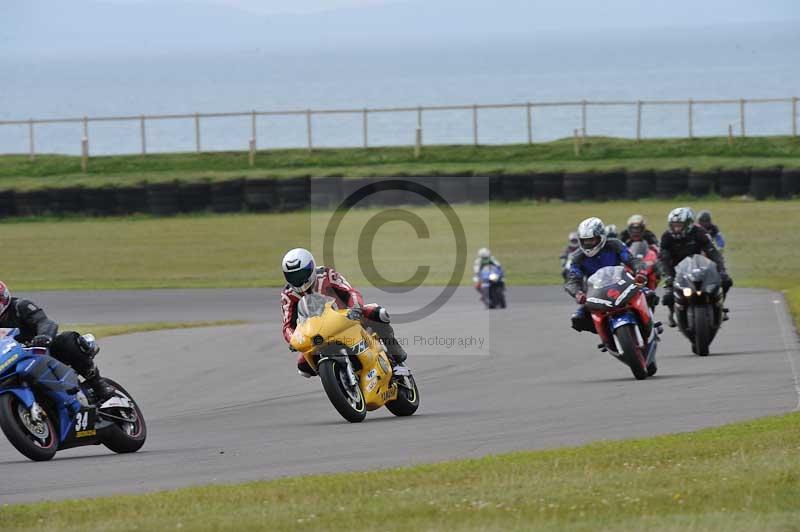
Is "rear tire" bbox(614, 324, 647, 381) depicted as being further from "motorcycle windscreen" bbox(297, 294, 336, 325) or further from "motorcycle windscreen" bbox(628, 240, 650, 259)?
"motorcycle windscreen" bbox(628, 240, 650, 259)

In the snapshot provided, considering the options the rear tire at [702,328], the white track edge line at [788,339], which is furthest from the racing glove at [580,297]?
the rear tire at [702,328]

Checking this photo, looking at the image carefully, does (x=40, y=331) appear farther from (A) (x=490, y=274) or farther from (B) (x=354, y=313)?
(A) (x=490, y=274)

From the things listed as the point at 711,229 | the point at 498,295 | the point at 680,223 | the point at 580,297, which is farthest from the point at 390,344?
the point at 498,295

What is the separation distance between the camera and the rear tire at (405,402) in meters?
13.8

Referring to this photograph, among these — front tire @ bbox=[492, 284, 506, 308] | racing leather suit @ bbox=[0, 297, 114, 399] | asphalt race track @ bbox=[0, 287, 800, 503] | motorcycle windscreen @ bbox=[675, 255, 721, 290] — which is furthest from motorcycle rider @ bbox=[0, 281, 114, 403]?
front tire @ bbox=[492, 284, 506, 308]

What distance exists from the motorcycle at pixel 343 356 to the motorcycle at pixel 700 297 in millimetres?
5521

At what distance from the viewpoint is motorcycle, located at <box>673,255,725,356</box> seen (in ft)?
58.2

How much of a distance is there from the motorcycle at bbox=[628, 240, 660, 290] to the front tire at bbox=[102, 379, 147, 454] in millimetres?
10022

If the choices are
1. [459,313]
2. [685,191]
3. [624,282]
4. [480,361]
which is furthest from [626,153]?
[624,282]

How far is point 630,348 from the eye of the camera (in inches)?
619

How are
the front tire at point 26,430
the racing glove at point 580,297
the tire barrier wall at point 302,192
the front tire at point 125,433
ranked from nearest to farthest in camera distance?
the front tire at point 26,430 → the front tire at point 125,433 → the racing glove at point 580,297 → the tire barrier wall at point 302,192

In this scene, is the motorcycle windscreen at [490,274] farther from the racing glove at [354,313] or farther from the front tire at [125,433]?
the front tire at [125,433]

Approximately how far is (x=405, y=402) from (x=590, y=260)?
3.45 m

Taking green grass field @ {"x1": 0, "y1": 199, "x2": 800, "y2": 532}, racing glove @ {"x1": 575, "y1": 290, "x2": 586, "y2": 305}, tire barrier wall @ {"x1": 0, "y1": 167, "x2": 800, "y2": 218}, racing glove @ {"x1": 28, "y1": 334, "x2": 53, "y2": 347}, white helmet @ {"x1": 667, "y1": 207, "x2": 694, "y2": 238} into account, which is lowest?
green grass field @ {"x1": 0, "y1": 199, "x2": 800, "y2": 532}
